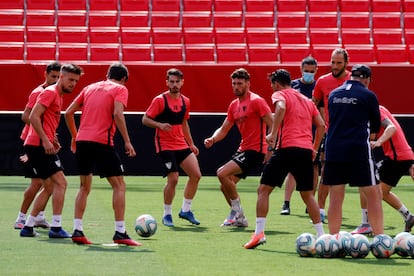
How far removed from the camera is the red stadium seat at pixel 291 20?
96.9ft

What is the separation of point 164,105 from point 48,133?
9.05ft

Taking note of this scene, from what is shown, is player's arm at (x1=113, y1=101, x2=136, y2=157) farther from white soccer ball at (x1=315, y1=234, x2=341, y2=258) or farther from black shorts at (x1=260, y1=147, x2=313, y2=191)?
white soccer ball at (x1=315, y1=234, x2=341, y2=258)

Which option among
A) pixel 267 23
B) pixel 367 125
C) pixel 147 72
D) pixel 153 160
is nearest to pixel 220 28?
pixel 267 23

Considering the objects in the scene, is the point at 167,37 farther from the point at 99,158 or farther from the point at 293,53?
the point at 99,158

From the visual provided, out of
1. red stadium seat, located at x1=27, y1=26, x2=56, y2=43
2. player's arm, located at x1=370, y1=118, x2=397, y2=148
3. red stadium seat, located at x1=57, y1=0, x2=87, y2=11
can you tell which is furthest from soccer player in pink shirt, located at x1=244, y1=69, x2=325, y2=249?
red stadium seat, located at x1=57, y1=0, x2=87, y2=11

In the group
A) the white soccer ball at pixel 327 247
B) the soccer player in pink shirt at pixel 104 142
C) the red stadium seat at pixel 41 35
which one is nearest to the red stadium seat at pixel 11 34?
the red stadium seat at pixel 41 35

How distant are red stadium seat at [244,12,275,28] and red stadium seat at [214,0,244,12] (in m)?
0.59

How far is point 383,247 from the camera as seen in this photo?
10.1 m

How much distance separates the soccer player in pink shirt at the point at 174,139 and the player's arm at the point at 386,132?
3.46 metres

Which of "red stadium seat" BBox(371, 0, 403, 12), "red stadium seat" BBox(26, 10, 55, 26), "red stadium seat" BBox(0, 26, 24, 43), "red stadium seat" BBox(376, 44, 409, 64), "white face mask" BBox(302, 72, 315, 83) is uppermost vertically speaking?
"red stadium seat" BBox(371, 0, 403, 12)

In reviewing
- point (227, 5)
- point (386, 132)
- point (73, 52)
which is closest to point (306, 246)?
point (386, 132)

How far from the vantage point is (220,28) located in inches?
1147

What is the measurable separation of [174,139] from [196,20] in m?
15.4

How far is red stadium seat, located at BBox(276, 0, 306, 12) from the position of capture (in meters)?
30.1
